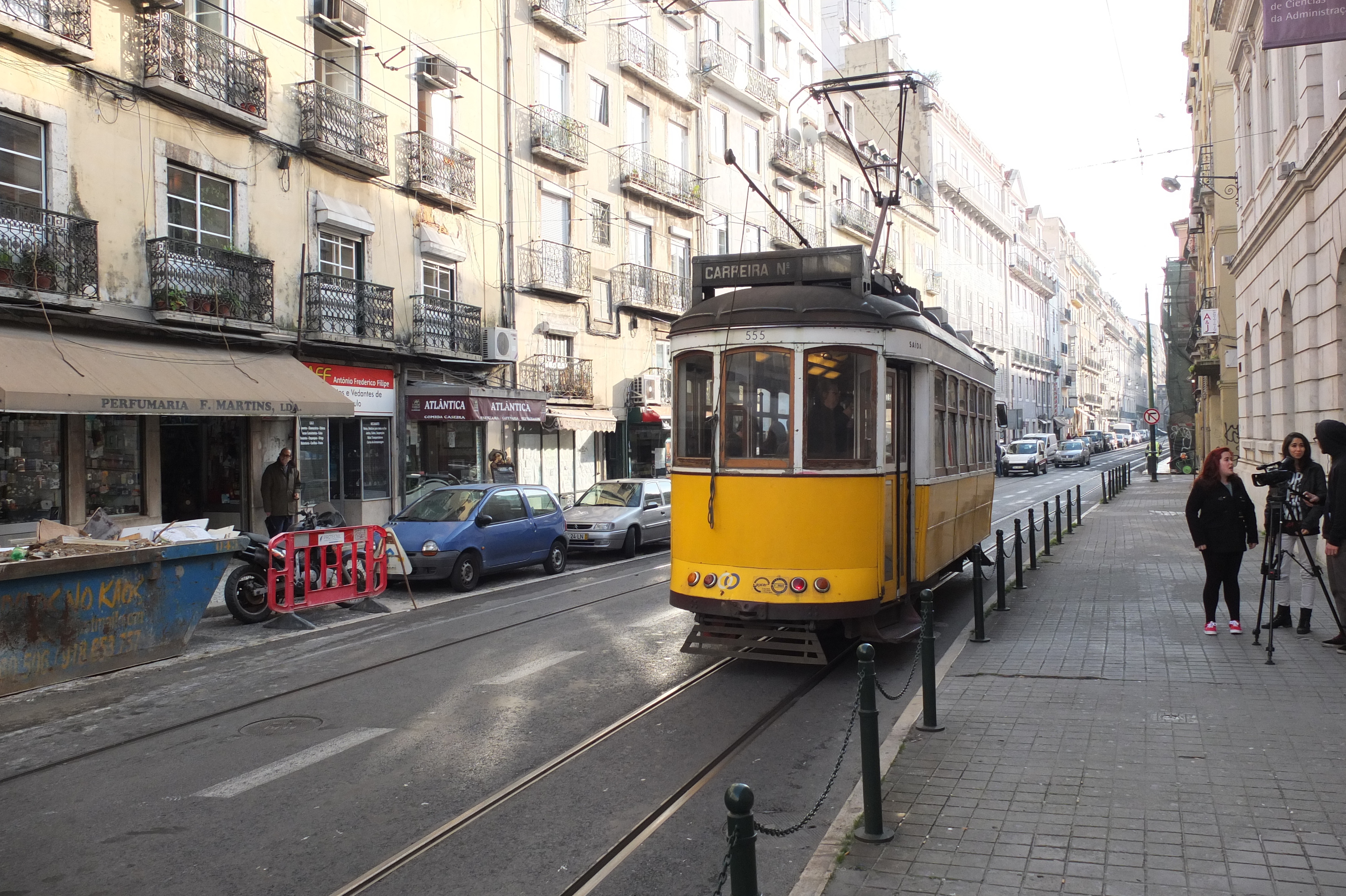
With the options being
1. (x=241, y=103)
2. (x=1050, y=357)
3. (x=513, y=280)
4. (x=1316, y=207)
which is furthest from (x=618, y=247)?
(x=1050, y=357)

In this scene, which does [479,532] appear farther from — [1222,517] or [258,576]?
[1222,517]

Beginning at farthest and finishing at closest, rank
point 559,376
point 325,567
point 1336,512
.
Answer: point 559,376
point 325,567
point 1336,512

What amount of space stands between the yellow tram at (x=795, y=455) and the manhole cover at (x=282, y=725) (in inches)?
120

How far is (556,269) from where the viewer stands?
26.2m

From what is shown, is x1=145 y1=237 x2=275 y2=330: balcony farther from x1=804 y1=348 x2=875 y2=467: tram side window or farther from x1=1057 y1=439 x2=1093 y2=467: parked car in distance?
x1=1057 y1=439 x2=1093 y2=467: parked car in distance

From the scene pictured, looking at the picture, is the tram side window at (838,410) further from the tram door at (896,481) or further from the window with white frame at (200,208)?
the window with white frame at (200,208)

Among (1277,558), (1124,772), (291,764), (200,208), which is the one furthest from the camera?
(200,208)

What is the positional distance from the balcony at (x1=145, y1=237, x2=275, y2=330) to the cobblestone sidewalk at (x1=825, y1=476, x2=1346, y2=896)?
43.6 ft

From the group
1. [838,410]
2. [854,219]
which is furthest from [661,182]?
[838,410]

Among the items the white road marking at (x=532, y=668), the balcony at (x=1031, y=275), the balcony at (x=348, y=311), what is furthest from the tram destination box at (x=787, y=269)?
the balcony at (x=1031, y=275)

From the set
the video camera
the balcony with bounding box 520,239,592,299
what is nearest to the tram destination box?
the video camera

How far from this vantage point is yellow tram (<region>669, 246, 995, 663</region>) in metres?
8.22

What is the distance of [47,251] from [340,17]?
835 cm

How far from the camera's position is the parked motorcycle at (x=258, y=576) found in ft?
37.9
